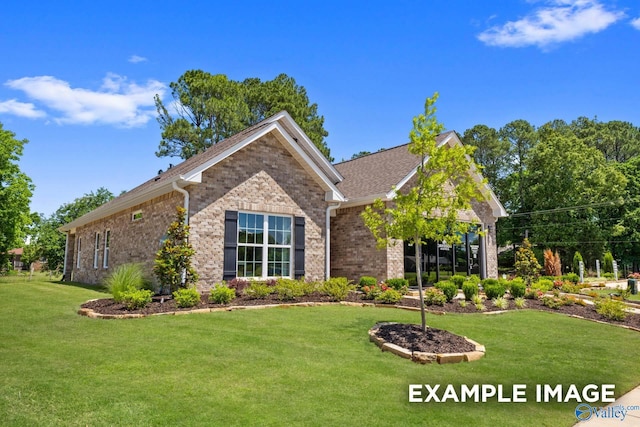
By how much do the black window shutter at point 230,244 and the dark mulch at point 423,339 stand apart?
19.5 feet

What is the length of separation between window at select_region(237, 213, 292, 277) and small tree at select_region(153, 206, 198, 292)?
2138mm

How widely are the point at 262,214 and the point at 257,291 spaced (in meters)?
2.98

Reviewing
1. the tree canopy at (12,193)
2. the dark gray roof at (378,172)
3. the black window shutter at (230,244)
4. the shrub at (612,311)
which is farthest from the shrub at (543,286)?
the tree canopy at (12,193)

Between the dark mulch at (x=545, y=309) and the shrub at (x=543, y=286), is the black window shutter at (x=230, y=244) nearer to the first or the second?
the dark mulch at (x=545, y=309)

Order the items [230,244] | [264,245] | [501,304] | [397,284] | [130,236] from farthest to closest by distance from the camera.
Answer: [130,236], [397,284], [264,245], [230,244], [501,304]

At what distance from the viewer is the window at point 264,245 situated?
44.1ft

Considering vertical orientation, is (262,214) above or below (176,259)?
above

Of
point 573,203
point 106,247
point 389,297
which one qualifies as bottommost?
point 389,297

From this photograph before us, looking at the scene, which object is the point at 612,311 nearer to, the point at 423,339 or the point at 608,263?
the point at 423,339

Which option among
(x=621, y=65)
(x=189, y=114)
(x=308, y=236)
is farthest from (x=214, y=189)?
(x=189, y=114)

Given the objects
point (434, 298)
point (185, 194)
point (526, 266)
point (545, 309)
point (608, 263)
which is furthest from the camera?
point (608, 263)

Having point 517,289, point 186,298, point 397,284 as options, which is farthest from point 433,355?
point 397,284

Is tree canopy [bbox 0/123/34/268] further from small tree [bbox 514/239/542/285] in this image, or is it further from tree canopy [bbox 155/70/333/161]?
small tree [bbox 514/239/542/285]

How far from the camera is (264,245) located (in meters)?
13.8
